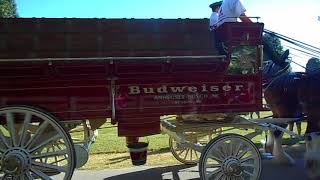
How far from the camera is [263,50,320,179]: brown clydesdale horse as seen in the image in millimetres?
6742

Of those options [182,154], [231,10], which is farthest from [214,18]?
[182,154]

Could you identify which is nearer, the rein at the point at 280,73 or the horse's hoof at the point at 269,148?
the rein at the point at 280,73

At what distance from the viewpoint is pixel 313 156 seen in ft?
21.9

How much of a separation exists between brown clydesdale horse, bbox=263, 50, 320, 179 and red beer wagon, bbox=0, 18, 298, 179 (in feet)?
3.49

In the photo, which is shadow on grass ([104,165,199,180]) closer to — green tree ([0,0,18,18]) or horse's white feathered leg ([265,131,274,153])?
horse's white feathered leg ([265,131,274,153])

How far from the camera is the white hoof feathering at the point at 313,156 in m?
6.63

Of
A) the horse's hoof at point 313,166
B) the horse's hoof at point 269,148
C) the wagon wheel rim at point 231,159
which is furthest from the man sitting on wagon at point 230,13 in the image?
the horse's hoof at point 269,148

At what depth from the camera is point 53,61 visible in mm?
5500

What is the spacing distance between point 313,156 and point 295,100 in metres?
1.15

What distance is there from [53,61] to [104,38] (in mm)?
631

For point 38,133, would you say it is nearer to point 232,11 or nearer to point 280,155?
point 232,11

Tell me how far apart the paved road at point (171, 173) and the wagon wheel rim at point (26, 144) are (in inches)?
70.6

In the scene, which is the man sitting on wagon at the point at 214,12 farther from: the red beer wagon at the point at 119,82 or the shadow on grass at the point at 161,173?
the shadow on grass at the point at 161,173

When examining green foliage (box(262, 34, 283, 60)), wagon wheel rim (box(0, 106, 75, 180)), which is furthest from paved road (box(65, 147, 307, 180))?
wagon wheel rim (box(0, 106, 75, 180))
